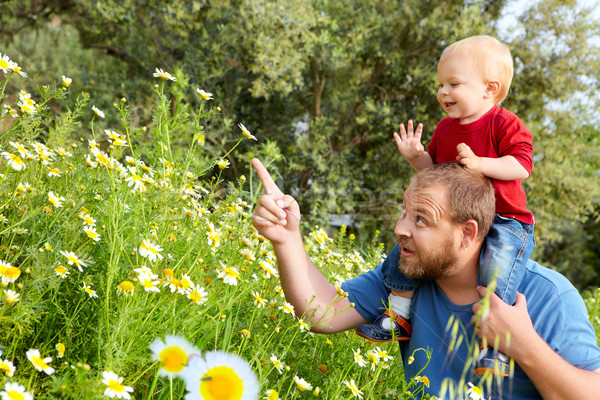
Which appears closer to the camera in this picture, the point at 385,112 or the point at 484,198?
the point at 484,198

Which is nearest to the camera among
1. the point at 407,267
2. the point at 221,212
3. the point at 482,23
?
the point at 407,267

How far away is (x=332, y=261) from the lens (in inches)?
116

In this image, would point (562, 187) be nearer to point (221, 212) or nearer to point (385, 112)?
point (385, 112)

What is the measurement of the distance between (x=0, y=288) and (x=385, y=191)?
837cm

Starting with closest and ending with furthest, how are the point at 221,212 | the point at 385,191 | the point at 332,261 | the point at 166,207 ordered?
the point at 166,207
the point at 221,212
the point at 332,261
the point at 385,191

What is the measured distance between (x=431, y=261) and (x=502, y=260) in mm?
225

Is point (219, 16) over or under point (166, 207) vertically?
over

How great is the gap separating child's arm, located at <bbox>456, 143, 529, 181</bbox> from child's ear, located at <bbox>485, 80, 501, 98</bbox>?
37 cm

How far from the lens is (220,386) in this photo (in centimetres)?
81

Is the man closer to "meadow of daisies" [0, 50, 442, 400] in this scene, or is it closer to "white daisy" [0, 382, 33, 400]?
"meadow of daisies" [0, 50, 442, 400]

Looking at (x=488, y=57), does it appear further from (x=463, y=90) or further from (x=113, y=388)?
(x=113, y=388)

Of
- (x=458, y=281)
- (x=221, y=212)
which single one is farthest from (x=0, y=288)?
(x=458, y=281)

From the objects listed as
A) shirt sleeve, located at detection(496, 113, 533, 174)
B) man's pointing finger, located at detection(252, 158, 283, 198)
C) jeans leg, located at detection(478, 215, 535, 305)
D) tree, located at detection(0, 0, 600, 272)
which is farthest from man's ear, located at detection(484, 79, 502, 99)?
tree, located at detection(0, 0, 600, 272)

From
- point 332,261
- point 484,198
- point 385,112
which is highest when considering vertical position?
point 385,112
